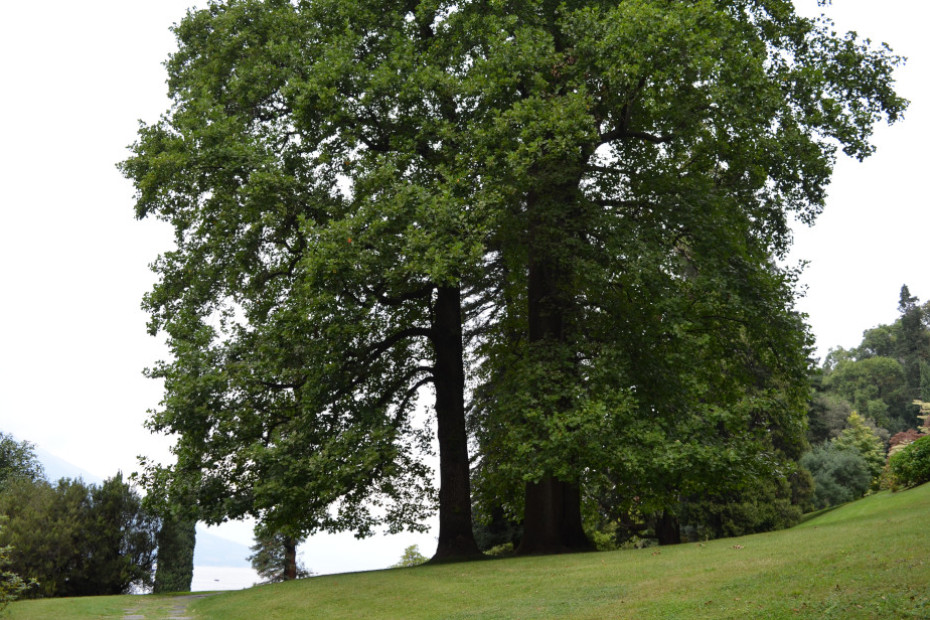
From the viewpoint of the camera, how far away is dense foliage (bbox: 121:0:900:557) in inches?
576

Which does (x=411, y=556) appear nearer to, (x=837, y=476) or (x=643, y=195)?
(x=837, y=476)

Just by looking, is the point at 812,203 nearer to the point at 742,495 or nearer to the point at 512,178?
the point at 512,178

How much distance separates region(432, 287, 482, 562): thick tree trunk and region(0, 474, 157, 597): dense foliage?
10.9 metres

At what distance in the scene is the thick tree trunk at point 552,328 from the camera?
53.2 ft

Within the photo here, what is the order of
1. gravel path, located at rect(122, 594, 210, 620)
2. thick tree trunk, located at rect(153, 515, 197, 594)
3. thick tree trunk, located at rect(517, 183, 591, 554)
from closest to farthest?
1. gravel path, located at rect(122, 594, 210, 620)
2. thick tree trunk, located at rect(517, 183, 591, 554)
3. thick tree trunk, located at rect(153, 515, 197, 594)

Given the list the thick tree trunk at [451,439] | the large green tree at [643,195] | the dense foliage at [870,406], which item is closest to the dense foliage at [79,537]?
the thick tree trunk at [451,439]

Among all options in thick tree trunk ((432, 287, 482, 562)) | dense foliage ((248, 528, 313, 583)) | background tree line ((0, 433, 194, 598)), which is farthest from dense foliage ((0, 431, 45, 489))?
thick tree trunk ((432, 287, 482, 562))

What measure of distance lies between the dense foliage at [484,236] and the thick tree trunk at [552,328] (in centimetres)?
7

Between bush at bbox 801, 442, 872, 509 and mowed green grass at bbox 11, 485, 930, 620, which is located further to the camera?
bush at bbox 801, 442, 872, 509

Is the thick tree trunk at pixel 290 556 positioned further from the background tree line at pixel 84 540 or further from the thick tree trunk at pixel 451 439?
the thick tree trunk at pixel 451 439

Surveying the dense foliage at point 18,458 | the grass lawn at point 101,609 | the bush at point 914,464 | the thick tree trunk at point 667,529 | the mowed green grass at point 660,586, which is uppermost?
the dense foliage at point 18,458

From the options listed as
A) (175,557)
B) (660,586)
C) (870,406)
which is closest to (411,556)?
(175,557)

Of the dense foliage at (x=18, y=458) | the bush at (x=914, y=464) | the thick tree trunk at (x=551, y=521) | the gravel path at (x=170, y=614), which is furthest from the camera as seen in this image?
the dense foliage at (x=18, y=458)

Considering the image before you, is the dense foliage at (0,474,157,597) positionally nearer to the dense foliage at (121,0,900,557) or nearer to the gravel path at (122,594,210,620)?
the gravel path at (122,594,210,620)
